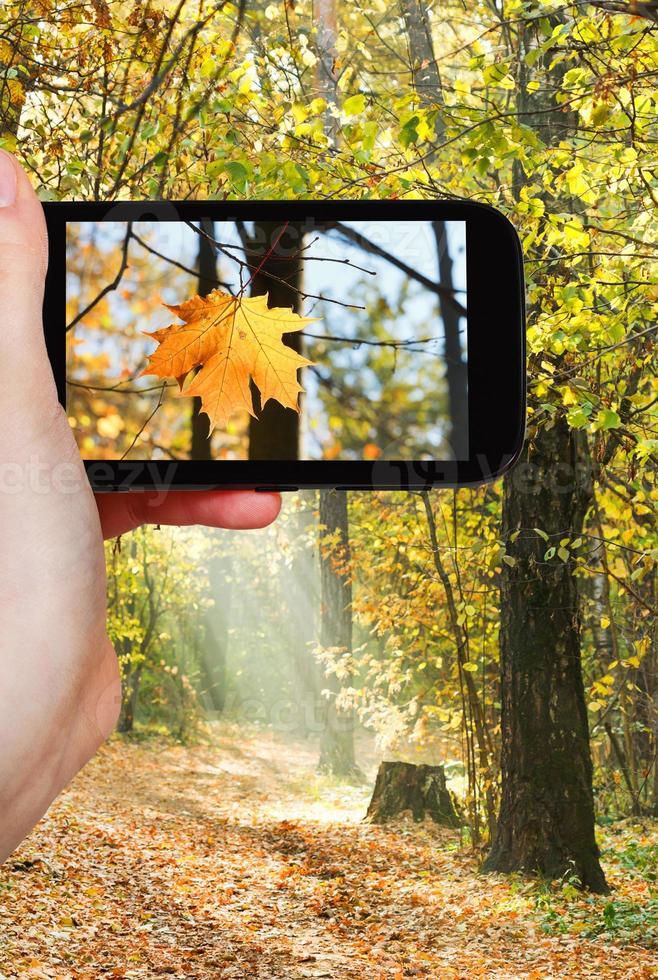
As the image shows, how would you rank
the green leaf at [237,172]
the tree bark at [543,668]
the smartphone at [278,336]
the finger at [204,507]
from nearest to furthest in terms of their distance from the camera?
the smartphone at [278,336] → the finger at [204,507] → the green leaf at [237,172] → the tree bark at [543,668]

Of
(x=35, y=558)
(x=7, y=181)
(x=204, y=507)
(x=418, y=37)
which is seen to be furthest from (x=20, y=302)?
(x=418, y=37)

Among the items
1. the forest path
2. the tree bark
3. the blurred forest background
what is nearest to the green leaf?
the blurred forest background

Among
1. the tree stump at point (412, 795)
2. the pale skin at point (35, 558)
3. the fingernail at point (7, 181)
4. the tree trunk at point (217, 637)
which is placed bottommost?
the tree stump at point (412, 795)

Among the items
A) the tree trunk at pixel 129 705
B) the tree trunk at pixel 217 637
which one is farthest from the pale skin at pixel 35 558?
the tree trunk at pixel 129 705

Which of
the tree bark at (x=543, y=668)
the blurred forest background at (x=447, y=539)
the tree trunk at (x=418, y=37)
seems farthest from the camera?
the tree trunk at (x=418, y=37)

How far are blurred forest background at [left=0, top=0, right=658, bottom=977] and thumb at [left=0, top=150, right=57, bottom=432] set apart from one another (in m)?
1.00

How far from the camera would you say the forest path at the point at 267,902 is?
244 centimetres

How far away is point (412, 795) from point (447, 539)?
1085 millimetres

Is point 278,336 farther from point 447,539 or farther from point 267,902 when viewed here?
point 267,902

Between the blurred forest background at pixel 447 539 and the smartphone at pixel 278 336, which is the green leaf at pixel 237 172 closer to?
the blurred forest background at pixel 447 539

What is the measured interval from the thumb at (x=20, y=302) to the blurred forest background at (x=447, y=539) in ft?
3.27

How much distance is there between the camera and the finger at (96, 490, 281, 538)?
0.97 metres

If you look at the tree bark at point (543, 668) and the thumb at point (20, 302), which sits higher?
the thumb at point (20, 302)

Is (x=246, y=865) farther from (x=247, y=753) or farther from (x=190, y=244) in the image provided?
(x=190, y=244)
